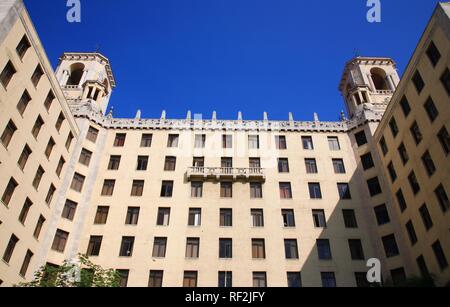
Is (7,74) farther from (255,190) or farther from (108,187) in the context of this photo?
(255,190)

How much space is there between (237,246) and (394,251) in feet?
51.6

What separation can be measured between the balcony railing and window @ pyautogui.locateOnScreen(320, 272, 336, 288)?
12.5 metres

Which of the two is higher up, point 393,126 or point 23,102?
point 393,126

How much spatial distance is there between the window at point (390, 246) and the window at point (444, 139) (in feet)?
38.3

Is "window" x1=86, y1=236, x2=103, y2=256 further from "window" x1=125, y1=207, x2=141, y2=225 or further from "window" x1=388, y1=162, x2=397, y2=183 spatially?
"window" x1=388, y1=162, x2=397, y2=183

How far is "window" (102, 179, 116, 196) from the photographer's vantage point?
42062 millimetres

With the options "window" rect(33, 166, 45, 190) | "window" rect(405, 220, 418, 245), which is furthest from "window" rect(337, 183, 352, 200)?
"window" rect(33, 166, 45, 190)

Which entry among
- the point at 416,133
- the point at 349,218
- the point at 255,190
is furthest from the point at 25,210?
the point at 416,133

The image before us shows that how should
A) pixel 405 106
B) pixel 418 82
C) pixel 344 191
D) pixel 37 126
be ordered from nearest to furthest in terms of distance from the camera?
pixel 418 82 → pixel 37 126 → pixel 405 106 → pixel 344 191

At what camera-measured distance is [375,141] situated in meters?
44.0

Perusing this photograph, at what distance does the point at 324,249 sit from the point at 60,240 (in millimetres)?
27215

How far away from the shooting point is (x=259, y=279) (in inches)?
1441
